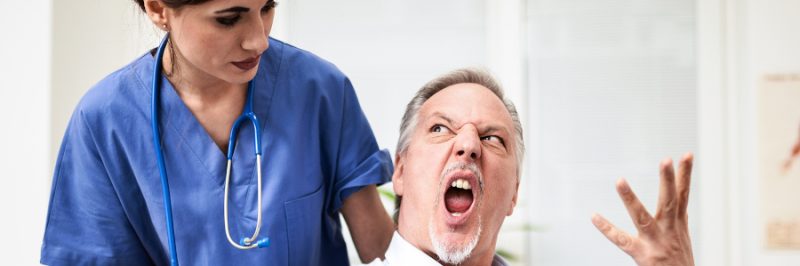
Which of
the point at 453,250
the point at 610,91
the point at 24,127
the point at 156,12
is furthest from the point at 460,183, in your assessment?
the point at 610,91

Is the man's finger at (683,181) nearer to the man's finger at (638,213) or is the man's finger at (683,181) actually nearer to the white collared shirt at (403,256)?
the man's finger at (638,213)

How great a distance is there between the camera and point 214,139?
1.39 metres

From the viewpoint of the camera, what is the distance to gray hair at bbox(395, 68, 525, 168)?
61.5 inches

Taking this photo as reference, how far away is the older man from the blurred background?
1.41 m

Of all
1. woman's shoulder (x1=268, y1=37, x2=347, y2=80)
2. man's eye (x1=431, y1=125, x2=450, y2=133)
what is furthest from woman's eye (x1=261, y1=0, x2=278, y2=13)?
man's eye (x1=431, y1=125, x2=450, y2=133)

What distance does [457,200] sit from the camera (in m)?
1.49

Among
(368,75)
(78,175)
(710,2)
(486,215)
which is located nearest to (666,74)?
(710,2)

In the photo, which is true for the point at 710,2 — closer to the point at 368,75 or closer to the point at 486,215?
the point at 368,75

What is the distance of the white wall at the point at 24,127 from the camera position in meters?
2.20

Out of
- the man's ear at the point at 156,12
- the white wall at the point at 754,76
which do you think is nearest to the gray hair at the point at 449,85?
the man's ear at the point at 156,12

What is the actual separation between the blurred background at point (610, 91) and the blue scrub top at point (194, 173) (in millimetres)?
1599

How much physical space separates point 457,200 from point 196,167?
1.66ft

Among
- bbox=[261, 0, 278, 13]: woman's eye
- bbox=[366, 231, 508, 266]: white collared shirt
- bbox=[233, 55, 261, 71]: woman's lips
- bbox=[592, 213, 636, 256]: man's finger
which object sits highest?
bbox=[261, 0, 278, 13]: woman's eye

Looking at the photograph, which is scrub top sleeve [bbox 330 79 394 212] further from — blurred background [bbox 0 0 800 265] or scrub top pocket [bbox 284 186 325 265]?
blurred background [bbox 0 0 800 265]
